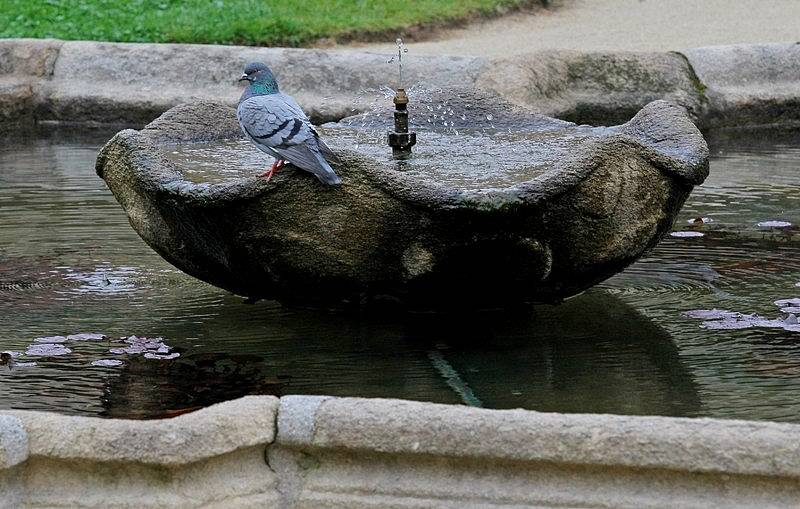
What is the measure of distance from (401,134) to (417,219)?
0.96 meters

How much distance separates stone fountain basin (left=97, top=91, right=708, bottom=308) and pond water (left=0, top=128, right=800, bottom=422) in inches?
6.5

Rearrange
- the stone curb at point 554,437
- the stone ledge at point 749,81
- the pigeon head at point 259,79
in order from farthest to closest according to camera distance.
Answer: the stone ledge at point 749,81 < the pigeon head at point 259,79 < the stone curb at point 554,437

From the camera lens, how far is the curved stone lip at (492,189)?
13.3 feet

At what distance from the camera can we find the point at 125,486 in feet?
9.16

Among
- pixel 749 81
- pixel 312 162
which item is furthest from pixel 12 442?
pixel 749 81

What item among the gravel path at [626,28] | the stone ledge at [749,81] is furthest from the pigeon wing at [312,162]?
the gravel path at [626,28]

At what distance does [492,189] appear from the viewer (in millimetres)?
4086

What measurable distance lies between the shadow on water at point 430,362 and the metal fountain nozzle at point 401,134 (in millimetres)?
639

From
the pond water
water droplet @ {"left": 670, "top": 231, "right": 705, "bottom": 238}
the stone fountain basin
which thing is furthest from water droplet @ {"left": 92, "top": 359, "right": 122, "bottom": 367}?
water droplet @ {"left": 670, "top": 231, "right": 705, "bottom": 238}

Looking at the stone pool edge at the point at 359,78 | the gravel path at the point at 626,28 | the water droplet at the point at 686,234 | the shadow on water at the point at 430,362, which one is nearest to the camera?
the shadow on water at the point at 430,362

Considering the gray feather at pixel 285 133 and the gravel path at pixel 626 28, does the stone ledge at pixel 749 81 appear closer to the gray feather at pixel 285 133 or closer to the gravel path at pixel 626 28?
the gravel path at pixel 626 28

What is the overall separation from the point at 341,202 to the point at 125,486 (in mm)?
1533

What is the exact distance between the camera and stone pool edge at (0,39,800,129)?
9078 mm

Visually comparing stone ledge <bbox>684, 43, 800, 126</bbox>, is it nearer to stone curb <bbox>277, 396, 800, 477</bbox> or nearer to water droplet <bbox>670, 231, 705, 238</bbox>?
water droplet <bbox>670, 231, 705, 238</bbox>
